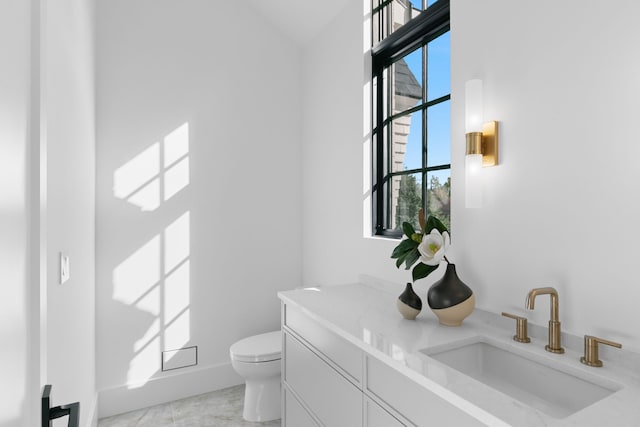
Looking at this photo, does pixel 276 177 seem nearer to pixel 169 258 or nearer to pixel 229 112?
pixel 229 112

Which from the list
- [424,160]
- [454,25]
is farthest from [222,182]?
[454,25]

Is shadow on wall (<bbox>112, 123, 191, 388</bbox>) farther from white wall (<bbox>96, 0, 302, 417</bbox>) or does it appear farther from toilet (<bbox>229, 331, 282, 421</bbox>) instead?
toilet (<bbox>229, 331, 282, 421</bbox>)

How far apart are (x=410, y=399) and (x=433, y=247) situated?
56cm

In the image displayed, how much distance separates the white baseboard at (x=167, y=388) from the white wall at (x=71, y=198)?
0.18 meters

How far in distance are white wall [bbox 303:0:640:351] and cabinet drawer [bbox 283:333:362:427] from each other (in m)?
0.61

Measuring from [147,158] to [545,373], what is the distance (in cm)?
239

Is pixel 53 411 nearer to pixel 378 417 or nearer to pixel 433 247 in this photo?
pixel 378 417

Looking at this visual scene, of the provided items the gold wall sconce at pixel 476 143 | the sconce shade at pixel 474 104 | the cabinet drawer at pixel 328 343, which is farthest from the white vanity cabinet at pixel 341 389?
the sconce shade at pixel 474 104

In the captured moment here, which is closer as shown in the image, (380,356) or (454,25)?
(380,356)

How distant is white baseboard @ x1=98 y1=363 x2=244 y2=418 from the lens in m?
2.30

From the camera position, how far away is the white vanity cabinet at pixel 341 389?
1022mm

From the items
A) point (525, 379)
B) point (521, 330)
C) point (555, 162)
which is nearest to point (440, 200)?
point (555, 162)

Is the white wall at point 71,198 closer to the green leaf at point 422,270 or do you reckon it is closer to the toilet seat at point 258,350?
the toilet seat at point 258,350

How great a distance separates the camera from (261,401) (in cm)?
223
